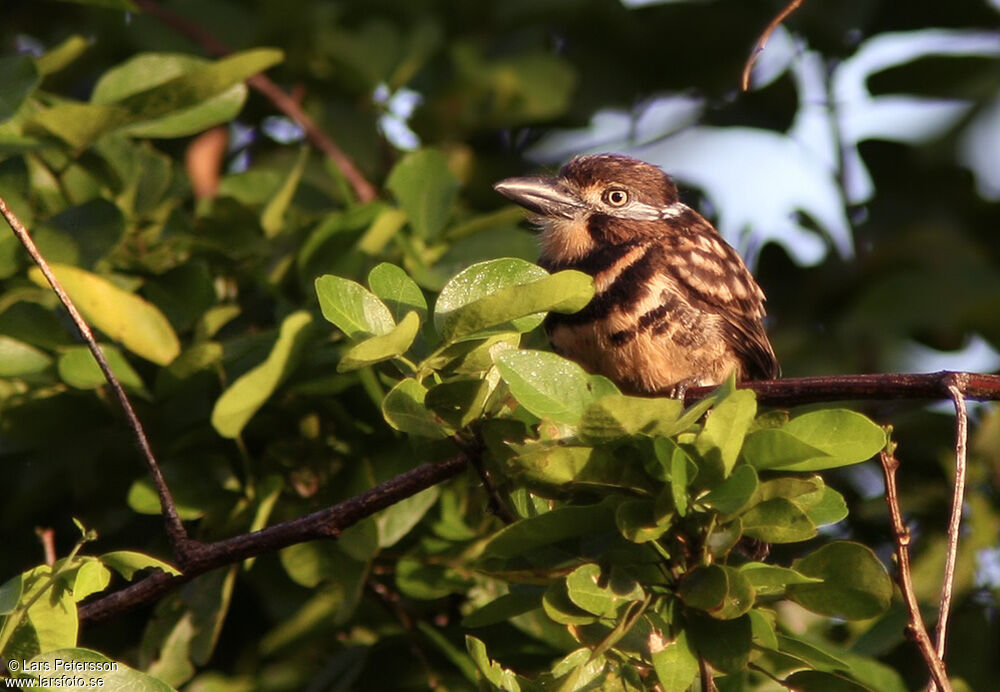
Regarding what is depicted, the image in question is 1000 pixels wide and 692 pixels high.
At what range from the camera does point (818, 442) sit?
6.54 feet

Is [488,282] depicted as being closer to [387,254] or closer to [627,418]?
[627,418]

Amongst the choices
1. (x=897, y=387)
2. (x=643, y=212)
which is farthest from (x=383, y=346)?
Result: (x=643, y=212)

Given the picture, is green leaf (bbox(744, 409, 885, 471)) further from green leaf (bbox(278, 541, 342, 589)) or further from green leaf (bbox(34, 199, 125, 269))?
green leaf (bbox(34, 199, 125, 269))

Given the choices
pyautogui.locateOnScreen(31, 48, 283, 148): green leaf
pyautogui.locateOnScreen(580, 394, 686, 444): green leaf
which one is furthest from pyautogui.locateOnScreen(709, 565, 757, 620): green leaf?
pyautogui.locateOnScreen(31, 48, 283, 148): green leaf

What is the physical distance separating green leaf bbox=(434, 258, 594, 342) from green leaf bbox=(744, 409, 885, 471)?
34cm

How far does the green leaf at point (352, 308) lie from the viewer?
1993 millimetres

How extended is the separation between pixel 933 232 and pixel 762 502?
233 cm

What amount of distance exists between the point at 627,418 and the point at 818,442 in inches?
11.8

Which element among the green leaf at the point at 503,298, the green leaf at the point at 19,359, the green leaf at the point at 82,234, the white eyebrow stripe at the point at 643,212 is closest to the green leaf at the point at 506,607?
the green leaf at the point at 503,298

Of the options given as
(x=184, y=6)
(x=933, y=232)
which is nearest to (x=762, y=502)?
(x=933, y=232)

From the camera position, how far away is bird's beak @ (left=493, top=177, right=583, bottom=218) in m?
3.60

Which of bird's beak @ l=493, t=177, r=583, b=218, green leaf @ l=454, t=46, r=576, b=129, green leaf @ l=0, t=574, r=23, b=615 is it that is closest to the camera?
green leaf @ l=0, t=574, r=23, b=615

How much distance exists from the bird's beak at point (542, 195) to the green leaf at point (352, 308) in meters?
1.51

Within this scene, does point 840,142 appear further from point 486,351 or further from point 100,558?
point 100,558
